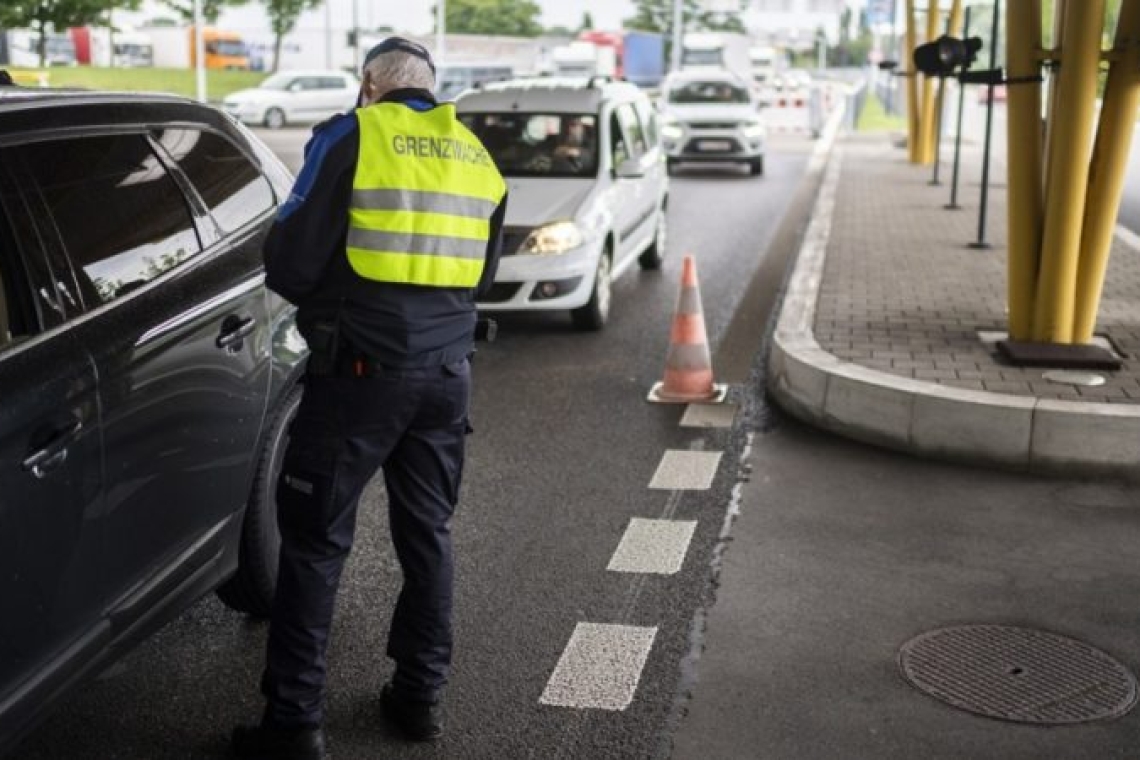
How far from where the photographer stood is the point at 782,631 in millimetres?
4770

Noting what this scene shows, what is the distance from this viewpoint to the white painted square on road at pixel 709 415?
7.60m

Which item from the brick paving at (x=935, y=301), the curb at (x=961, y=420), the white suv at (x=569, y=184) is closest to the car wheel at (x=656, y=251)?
the white suv at (x=569, y=184)

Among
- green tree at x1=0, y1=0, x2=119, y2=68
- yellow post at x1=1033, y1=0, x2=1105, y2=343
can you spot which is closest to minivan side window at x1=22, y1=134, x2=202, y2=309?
yellow post at x1=1033, y1=0, x2=1105, y2=343

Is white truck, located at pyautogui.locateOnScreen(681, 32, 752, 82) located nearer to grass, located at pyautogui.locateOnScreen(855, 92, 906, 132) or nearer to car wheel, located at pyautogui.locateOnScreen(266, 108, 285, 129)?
grass, located at pyautogui.locateOnScreen(855, 92, 906, 132)

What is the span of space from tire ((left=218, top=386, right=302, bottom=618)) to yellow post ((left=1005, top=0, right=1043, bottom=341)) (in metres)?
4.91

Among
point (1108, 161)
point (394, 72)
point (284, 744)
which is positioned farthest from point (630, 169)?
point (284, 744)

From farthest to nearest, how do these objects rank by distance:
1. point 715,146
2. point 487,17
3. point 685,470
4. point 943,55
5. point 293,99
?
point 487,17 → point 293,99 → point 715,146 → point 943,55 → point 685,470

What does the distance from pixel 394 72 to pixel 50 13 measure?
4616 cm

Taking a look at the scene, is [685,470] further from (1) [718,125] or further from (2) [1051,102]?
(1) [718,125]

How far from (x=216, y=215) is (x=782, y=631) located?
2196 millimetres

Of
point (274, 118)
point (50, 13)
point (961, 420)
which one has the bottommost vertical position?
point (274, 118)

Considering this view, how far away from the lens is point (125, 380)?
3529 mm

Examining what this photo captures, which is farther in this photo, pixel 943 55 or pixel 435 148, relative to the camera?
pixel 943 55

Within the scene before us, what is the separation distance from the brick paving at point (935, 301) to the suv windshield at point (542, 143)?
2008mm
